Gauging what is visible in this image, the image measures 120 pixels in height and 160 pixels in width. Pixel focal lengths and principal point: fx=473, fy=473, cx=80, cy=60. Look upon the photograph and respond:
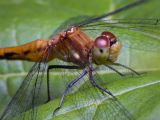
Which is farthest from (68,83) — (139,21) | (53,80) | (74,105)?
(139,21)

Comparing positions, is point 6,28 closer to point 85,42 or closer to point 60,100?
point 85,42

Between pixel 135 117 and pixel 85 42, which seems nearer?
pixel 135 117

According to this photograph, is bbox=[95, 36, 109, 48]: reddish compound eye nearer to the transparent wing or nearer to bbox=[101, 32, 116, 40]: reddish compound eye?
bbox=[101, 32, 116, 40]: reddish compound eye

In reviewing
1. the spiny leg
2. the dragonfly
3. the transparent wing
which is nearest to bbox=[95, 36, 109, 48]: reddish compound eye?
the dragonfly

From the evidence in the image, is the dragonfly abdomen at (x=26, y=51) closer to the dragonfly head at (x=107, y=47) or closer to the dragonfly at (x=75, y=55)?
the dragonfly at (x=75, y=55)

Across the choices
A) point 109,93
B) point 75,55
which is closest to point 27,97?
point 75,55

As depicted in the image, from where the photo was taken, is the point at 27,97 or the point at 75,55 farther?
the point at 75,55

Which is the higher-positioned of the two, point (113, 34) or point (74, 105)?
point (113, 34)

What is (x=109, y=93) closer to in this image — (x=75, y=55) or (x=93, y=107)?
(x=93, y=107)
